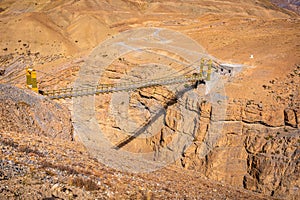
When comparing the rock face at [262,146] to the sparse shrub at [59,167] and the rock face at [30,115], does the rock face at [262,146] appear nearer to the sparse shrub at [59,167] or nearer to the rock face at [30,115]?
the rock face at [30,115]

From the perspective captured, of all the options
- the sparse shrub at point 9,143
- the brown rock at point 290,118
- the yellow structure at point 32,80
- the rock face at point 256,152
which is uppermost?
the yellow structure at point 32,80

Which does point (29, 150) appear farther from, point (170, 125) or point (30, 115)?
point (170, 125)

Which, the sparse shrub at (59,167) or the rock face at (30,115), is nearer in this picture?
the sparse shrub at (59,167)

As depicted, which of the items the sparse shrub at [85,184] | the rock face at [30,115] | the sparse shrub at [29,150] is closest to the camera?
the sparse shrub at [85,184]

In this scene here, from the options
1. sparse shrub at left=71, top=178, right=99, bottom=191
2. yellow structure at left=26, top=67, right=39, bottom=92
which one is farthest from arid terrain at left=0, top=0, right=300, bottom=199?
yellow structure at left=26, top=67, right=39, bottom=92

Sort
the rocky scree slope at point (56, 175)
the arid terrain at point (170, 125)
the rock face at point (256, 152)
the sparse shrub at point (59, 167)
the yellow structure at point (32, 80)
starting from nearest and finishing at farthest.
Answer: the rocky scree slope at point (56, 175)
the sparse shrub at point (59, 167)
the arid terrain at point (170, 125)
the rock face at point (256, 152)
the yellow structure at point (32, 80)

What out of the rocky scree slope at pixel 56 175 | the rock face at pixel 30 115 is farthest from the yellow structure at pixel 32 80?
the rocky scree slope at pixel 56 175

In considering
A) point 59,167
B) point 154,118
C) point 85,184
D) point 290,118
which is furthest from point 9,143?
point 154,118
